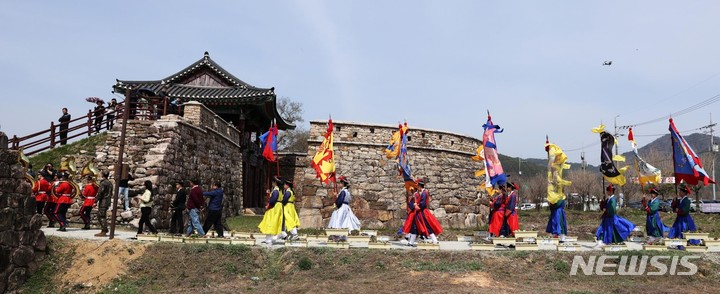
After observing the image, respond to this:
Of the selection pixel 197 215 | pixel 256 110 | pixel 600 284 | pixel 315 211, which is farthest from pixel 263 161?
pixel 600 284

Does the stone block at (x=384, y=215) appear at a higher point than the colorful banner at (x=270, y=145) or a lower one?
lower

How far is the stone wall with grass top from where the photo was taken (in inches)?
351

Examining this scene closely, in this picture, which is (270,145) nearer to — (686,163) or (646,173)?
(646,173)

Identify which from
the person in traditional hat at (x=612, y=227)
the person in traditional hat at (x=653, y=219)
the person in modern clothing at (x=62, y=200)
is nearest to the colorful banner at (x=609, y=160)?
the person in traditional hat at (x=612, y=227)

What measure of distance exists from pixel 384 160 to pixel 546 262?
11.5m

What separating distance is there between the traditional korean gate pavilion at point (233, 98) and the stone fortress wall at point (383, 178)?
3.28m

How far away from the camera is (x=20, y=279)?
9.05m

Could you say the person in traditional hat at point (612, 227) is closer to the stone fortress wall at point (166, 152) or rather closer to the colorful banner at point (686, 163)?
the colorful banner at point (686, 163)

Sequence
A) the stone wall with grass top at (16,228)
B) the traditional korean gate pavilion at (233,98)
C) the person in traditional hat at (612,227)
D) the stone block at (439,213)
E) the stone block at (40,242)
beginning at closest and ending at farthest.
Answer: the stone wall with grass top at (16,228), the stone block at (40,242), the person in traditional hat at (612,227), the stone block at (439,213), the traditional korean gate pavilion at (233,98)

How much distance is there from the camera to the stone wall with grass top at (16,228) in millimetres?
8906

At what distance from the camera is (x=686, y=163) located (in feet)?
44.2

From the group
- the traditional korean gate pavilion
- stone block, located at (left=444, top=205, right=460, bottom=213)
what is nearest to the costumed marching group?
stone block, located at (left=444, top=205, right=460, bottom=213)

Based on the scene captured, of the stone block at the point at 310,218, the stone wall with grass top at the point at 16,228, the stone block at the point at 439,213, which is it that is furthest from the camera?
the stone block at the point at 439,213

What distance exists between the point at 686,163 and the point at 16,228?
48.5 feet
